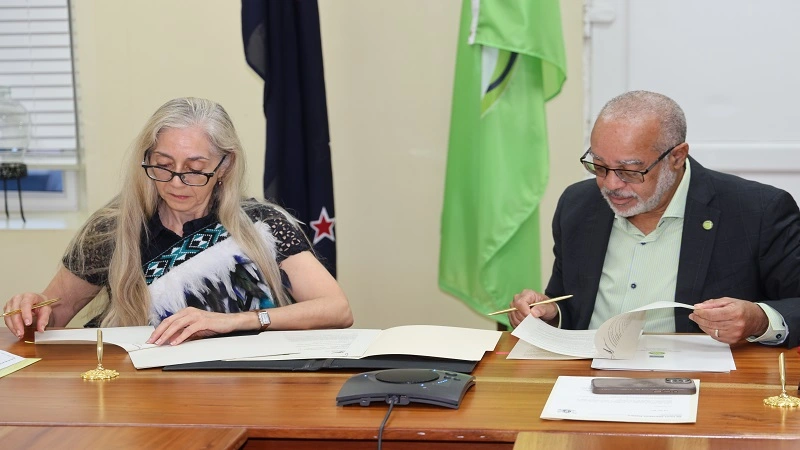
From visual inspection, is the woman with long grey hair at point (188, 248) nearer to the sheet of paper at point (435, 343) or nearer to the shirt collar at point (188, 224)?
the shirt collar at point (188, 224)

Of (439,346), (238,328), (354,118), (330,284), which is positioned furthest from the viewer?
(354,118)

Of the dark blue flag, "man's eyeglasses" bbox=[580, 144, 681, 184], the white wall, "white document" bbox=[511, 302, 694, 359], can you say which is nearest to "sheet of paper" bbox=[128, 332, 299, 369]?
"white document" bbox=[511, 302, 694, 359]

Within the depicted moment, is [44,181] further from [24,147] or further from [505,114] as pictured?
[505,114]

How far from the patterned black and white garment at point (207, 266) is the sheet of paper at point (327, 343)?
0.22 metres

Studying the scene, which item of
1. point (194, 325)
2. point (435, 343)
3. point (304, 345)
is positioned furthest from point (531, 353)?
point (194, 325)

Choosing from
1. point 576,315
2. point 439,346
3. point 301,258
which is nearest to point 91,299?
point 301,258

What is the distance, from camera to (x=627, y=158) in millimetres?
2240

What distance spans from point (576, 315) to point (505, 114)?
38.2 inches

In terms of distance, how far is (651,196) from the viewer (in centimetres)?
229

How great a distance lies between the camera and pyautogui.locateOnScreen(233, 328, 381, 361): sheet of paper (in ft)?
6.48

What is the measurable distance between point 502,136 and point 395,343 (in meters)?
1.38

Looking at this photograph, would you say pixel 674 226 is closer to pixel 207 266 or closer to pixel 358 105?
pixel 207 266

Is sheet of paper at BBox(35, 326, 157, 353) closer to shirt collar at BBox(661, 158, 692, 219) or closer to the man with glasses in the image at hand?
the man with glasses

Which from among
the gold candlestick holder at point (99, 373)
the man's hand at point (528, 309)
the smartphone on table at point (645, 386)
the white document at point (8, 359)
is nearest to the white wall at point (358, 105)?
the man's hand at point (528, 309)
